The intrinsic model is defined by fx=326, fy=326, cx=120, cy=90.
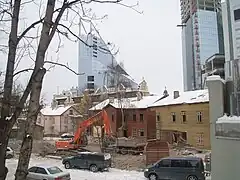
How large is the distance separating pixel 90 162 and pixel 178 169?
670 cm

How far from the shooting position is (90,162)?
22875mm

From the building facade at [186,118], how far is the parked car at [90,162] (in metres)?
14.3

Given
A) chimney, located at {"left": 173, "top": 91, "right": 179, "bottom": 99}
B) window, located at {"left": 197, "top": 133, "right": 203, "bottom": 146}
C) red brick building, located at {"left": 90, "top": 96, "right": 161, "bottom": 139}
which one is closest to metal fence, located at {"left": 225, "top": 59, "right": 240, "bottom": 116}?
window, located at {"left": 197, "top": 133, "right": 203, "bottom": 146}

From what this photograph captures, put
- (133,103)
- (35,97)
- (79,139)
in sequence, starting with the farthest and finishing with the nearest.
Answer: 1. (133,103)
2. (79,139)
3. (35,97)

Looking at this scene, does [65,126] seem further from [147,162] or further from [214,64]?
[147,162]

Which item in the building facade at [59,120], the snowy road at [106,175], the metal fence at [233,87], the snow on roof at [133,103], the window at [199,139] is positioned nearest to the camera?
the metal fence at [233,87]

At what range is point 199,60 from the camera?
9050cm

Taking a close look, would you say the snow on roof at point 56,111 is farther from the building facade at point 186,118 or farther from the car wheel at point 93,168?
the car wheel at point 93,168

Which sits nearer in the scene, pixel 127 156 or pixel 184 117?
pixel 127 156

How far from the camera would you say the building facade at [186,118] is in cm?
3425

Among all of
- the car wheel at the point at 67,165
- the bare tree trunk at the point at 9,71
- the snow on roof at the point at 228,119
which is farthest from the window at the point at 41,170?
the snow on roof at the point at 228,119

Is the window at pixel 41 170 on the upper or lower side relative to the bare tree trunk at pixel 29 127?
lower

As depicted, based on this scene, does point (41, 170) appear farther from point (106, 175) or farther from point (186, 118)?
point (186, 118)

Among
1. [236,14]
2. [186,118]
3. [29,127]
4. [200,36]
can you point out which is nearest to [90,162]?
[186,118]
